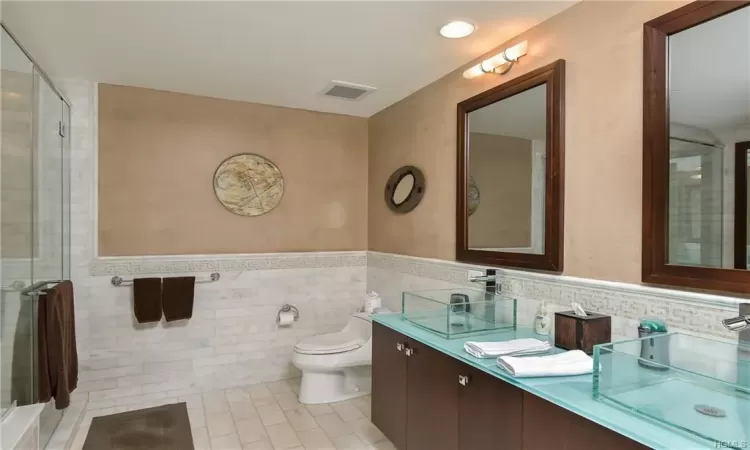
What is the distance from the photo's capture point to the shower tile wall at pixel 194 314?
3076 mm

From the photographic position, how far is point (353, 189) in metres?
4.00

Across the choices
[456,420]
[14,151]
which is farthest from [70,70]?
[456,420]

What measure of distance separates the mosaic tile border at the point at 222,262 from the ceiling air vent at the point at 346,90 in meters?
1.37

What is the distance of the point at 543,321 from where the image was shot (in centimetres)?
211

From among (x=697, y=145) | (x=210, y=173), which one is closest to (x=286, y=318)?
(x=210, y=173)

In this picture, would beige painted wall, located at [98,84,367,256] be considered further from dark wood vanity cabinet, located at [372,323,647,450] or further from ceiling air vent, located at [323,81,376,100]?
dark wood vanity cabinet, located at [372,323,647,450]

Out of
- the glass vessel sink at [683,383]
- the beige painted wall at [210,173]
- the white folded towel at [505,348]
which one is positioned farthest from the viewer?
the beige painted wall at [210,173]

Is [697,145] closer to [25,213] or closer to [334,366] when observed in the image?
[334,366]

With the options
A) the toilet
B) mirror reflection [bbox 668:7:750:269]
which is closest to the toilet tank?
the toilet

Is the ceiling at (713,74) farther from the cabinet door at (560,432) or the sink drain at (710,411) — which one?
the cabinet door at (560,432)

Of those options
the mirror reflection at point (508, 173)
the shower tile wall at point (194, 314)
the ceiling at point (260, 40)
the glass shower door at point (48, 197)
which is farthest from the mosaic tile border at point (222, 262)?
the mirror reflection at point (508, 173)

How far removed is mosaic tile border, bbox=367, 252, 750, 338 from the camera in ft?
4.93

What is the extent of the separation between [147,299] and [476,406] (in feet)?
8.27

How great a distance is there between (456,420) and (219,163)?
265 centimetres
